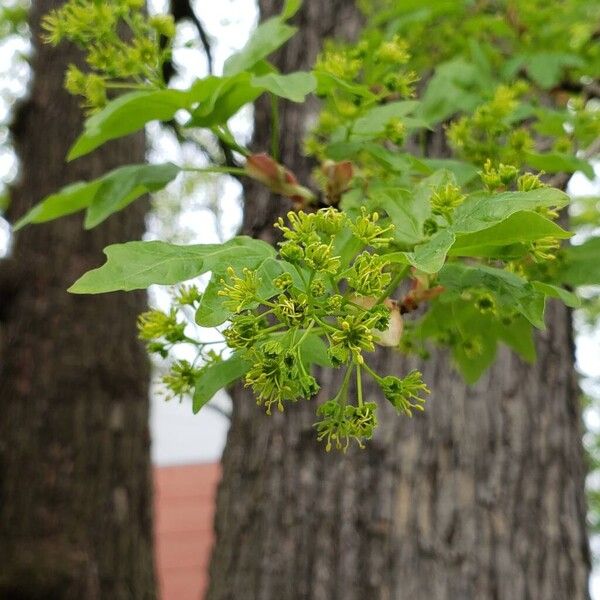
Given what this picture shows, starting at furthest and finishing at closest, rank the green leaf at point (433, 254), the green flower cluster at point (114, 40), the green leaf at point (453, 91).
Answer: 1. the green leaf at point (453, 91)
2. the green flower cluster at point (114, 40)
3. the green leaf at point (433, 254)

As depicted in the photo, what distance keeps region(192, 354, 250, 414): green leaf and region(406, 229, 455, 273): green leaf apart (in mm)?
164

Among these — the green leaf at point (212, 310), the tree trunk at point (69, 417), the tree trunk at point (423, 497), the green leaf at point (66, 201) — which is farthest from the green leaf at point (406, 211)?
the tree trunk at point (69, 417)

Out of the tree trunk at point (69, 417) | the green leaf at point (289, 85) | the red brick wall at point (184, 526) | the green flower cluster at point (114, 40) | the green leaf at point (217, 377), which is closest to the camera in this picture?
the green leaf at point (217, 377)

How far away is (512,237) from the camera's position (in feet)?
2.07

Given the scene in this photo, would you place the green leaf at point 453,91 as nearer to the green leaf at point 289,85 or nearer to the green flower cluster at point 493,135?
the green flower cluster at point 493,135

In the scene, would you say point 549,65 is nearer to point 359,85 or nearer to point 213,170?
point 359,85

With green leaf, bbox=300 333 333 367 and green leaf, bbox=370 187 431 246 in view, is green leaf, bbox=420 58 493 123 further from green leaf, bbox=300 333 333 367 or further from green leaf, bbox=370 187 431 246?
green leaf, bbox=300 333 333 367

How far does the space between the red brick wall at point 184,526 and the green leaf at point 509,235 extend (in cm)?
886

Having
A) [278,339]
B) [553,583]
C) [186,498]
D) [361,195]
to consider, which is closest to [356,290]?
[278,339]

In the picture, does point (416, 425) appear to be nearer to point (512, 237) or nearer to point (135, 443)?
point (512, 237)

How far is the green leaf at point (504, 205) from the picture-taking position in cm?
60

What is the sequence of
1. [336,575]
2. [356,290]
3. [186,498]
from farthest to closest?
[186,498], [336,575], [356,290]

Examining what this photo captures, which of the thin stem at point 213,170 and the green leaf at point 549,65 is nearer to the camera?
the thin stem at point 213,170

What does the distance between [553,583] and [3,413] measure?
1.63 metres
